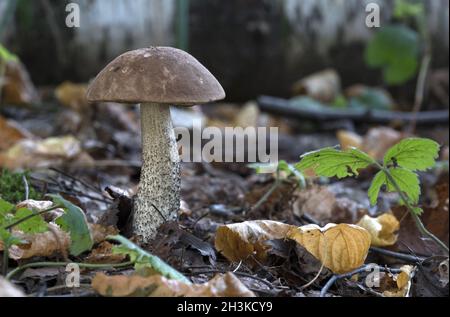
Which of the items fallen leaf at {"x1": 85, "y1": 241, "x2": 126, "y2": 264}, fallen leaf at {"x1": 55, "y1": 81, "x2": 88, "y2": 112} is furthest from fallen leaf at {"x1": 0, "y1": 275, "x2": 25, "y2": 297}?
fallen leaf at {"x1": 55, "y1": 81, "x2": 88, "y2": 112}

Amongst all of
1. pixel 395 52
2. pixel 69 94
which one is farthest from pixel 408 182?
pixel 69 94

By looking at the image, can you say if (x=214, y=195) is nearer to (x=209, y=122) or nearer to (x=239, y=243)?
(x=239, y=243)

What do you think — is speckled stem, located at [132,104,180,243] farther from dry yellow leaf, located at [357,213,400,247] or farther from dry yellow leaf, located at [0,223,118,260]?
dry yellow leaf, located at [357,213,400,247]

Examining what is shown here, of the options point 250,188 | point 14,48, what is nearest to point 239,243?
point 250,188

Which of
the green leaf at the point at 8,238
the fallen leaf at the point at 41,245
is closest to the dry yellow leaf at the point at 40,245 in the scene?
the fallen leaf at the point at 41,245

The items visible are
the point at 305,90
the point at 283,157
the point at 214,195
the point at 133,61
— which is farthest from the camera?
the point at 305,90

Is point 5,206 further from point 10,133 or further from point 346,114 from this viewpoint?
point 346,114

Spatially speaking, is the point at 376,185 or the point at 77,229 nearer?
the point at 77,229
